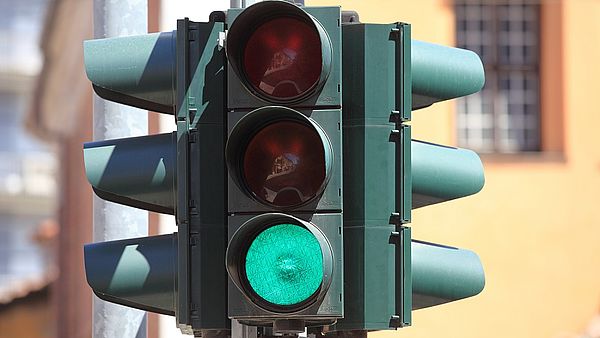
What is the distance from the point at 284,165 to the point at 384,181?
0.37 metres

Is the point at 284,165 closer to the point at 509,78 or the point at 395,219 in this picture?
the point at 395,219

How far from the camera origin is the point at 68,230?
30.0 m

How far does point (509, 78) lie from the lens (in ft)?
59.4

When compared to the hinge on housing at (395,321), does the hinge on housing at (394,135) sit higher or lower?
higher

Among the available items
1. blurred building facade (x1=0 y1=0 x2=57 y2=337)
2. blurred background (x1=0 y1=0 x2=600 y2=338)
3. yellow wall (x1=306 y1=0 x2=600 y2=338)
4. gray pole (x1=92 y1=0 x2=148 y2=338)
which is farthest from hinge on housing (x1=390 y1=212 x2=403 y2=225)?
blurred building facade (x1=0 y1=0 x2=57 y2=337)

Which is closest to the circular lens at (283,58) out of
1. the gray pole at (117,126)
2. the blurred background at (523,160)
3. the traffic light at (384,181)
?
the traffic light at (384,181)

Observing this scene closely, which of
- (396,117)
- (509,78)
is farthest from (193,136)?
(509,78)

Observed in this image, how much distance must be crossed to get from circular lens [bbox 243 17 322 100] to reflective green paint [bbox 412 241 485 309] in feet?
2.48

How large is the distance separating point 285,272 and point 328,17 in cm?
79

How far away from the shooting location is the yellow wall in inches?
674

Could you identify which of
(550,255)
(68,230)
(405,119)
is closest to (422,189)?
(405,119)

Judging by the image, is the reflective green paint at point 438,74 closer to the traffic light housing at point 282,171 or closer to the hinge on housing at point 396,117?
the traffic light housing at point 282,171

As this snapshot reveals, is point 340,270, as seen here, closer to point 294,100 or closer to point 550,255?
point 294,100

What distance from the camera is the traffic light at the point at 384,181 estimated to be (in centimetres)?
572
